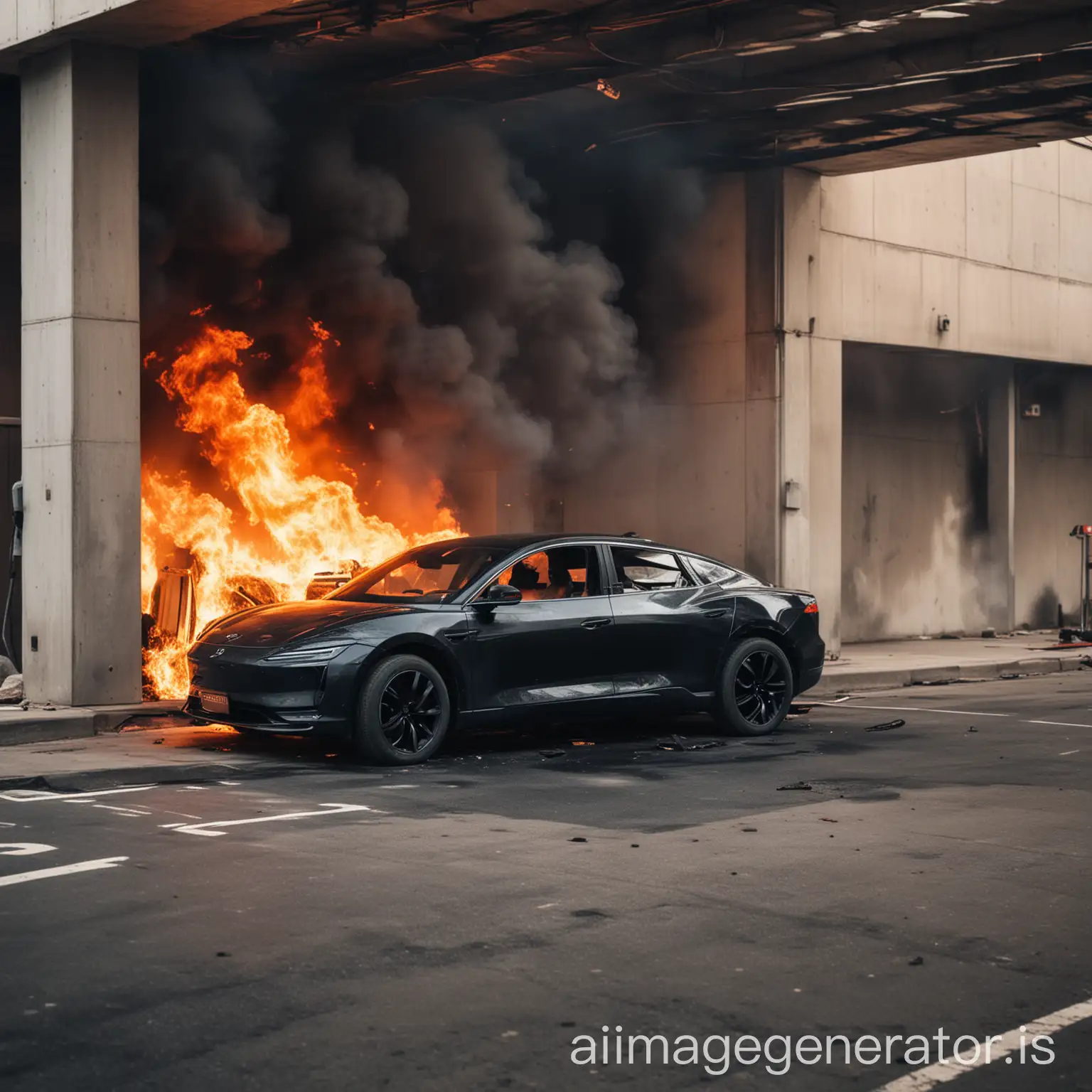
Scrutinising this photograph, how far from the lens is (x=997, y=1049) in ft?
14.4

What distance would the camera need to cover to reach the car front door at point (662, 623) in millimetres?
10977

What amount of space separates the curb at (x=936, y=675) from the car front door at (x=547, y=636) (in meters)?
4.67

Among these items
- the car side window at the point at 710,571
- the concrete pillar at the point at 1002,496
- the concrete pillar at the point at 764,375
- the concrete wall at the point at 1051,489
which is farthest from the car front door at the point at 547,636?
the concrete wall at the point at 1051,489

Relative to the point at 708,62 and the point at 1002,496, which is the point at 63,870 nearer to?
the point at 708,62

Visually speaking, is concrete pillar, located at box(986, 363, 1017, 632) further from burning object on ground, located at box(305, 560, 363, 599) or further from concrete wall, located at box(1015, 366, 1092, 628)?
burning object on ground, located at box(305, 560, 363, 599)

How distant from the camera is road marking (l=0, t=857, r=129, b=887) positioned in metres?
6.27

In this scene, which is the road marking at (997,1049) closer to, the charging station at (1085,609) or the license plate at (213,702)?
the license plate at (213,702)

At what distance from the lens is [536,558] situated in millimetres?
10922

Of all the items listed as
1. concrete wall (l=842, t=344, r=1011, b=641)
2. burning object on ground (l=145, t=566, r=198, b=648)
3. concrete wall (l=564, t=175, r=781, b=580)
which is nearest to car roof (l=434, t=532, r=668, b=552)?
burning object on ground (l=145, t=566, r=198, b=648)

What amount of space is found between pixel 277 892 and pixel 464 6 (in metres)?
8.80

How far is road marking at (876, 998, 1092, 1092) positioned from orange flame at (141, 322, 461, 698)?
37.3 feet

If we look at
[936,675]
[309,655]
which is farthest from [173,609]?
[936,675]

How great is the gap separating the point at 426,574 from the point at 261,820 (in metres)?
3.37

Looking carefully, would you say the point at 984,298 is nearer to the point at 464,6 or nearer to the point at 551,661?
the point at 464,6
